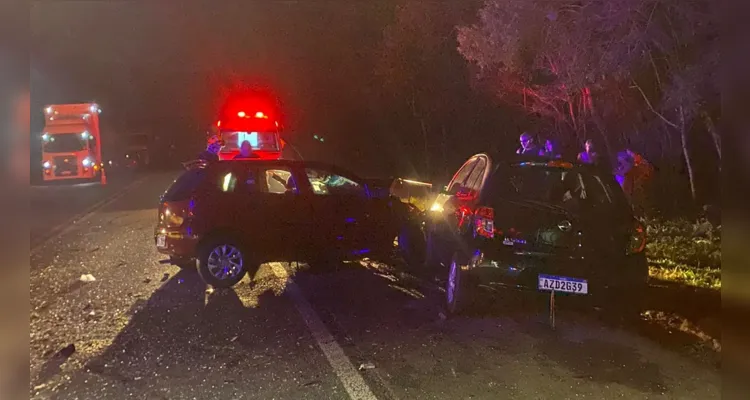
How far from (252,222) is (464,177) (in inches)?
109

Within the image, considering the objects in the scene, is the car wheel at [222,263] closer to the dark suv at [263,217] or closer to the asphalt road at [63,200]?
the dark suv at [263,217]

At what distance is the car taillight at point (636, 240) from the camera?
5777 mm

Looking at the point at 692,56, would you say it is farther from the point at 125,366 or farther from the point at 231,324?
the point at 125,366

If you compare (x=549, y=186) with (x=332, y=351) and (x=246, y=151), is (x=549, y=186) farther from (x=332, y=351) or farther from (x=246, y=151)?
(x=246, y=151)

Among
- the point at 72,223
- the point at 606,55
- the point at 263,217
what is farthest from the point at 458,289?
the point at 72,223

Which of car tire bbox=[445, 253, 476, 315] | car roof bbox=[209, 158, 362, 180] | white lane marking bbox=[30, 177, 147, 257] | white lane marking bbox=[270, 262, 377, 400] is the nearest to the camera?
white lane marking bbox=[270, 262, 377, 400]

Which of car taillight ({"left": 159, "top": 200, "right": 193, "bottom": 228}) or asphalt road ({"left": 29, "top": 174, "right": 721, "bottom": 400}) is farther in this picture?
car taillight ({"left": 159, "top": 200, "right": 193, "bottom": 228})

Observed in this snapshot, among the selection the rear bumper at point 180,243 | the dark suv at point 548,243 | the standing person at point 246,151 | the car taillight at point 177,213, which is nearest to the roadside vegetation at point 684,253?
the dark suv at point 548,243

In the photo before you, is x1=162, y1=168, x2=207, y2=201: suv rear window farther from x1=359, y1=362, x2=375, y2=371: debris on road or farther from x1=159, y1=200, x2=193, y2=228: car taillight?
x1=359, y1=362, x2=375, y2=371: debris on road

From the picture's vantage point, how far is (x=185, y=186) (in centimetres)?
763

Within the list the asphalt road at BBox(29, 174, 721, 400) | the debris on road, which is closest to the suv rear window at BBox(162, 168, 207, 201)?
the asphalt road at BBox(29, 174, 721, 400)

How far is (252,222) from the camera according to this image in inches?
305

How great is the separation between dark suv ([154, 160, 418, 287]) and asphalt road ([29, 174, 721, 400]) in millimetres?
416

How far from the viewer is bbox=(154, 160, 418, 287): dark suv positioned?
7.57 meters
